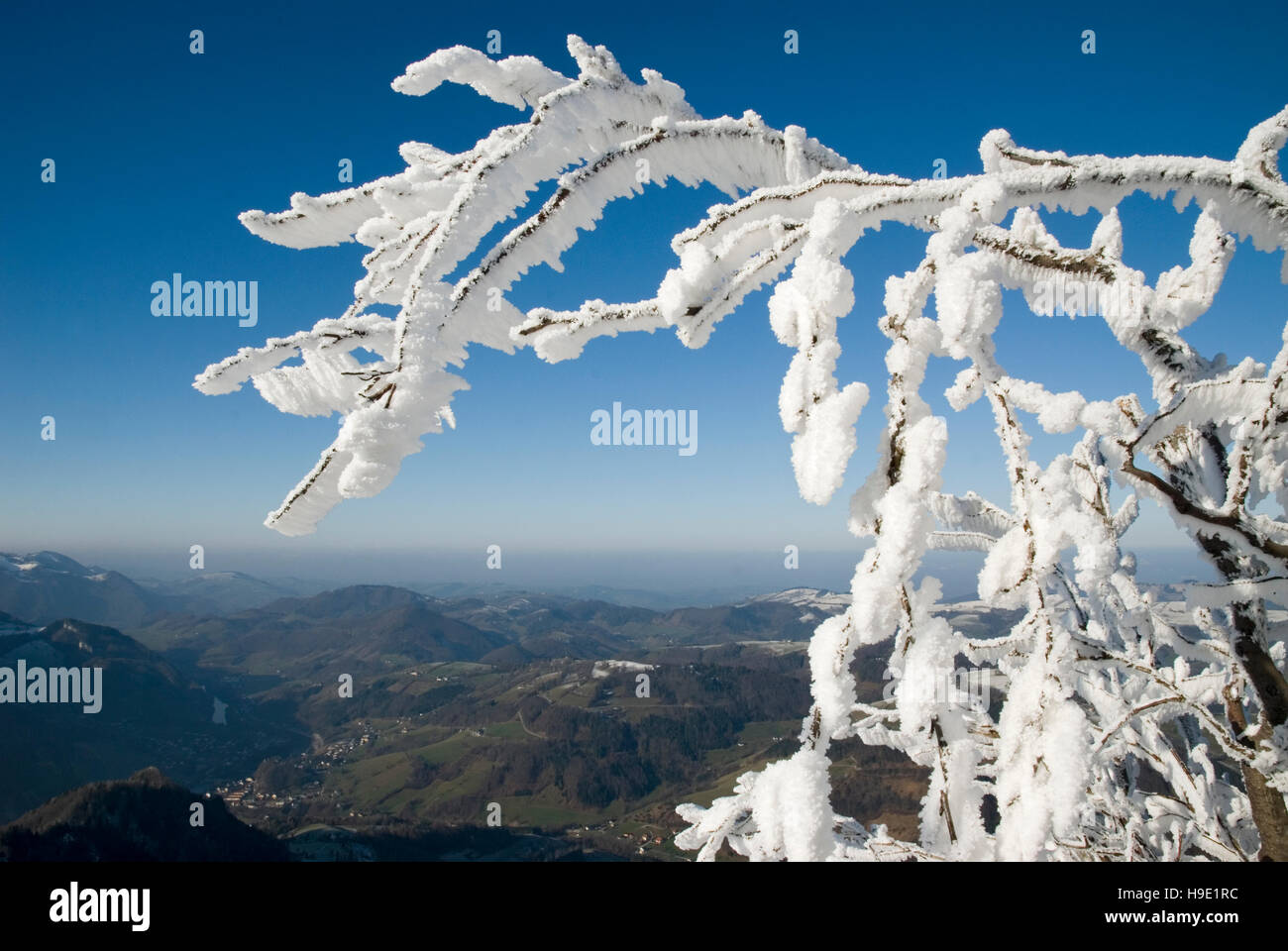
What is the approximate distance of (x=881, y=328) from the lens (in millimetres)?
1371

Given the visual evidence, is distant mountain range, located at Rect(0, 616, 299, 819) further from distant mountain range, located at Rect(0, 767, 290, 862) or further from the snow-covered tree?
the snow-covered tree

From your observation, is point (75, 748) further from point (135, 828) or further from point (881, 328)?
point (881, 328)

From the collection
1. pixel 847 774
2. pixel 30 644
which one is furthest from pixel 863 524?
pixel 30 644

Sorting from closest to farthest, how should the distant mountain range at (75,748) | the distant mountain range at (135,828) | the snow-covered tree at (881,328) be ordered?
the snow-covered tree at (881,328)
the distant mountain range at (135,828)
the distant mountain range at (75,748)

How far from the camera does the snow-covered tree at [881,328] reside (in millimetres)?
1227

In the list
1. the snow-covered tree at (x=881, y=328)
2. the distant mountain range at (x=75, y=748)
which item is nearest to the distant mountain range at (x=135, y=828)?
the distant mountain range at (x=75, y=748)

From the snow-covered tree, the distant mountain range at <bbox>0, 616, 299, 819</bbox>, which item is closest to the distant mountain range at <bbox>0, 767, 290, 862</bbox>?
the distant mountain range at <bbox>0, 616, 299, 819</bbox>

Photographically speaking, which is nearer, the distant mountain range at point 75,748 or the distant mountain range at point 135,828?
the distant mountain range at point 135,828

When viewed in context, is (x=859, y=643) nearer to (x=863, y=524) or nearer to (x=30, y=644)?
(x=863, y=524)

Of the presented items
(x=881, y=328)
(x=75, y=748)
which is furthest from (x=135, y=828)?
(x=881, y=328)

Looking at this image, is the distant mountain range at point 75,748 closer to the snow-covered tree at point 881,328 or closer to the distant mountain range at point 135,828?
the distant mountain range at point 135,828

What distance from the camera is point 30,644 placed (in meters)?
196

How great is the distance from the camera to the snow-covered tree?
1.23 meters
